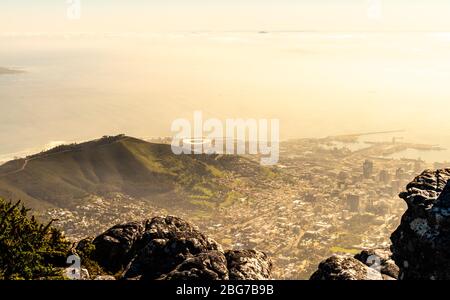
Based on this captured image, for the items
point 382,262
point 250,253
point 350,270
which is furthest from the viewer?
point 250,253

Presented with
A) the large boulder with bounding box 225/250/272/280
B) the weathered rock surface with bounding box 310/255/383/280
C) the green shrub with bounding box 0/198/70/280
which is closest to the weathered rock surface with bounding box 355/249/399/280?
the weathered rock surface with bounding box 310/255/383/280

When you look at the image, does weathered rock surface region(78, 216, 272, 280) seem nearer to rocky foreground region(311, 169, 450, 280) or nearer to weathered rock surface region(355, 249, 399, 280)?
rocky foreground region(311, 169, 450, 280)

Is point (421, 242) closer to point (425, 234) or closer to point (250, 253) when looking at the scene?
point (425, 234)

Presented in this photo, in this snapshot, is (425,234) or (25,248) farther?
(25,248)

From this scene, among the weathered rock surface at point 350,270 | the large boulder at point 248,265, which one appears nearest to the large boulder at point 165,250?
the large boulder at point 248,265

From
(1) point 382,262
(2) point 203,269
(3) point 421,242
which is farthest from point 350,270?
(2) point 203,269
